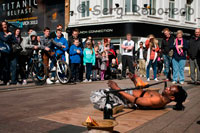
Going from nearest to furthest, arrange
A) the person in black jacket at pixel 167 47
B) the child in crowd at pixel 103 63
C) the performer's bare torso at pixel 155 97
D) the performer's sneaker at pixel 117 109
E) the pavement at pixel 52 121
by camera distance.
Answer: the pavement at pixel 52 121 < the performer's sneaker at pixel 117 109 < the performer's bare torso at pixel 155 97 < the person in black jacket at pixel 167 47 < the child in crowd at pixel 103 63

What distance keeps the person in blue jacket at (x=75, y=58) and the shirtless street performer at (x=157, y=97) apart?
5638mm

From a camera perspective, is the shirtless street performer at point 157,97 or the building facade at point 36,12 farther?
the building facade at point 36,12

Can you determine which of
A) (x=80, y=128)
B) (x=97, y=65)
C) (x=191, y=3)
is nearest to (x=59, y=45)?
(x=97, y=65)

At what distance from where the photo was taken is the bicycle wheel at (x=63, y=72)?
8.99 m

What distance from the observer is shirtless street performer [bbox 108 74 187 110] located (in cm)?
451

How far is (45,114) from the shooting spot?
453cm

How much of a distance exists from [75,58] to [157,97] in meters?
5.90

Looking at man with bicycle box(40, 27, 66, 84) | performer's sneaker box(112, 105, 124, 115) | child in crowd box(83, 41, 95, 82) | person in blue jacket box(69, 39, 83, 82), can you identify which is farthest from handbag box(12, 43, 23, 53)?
performer's sneaker box(112, 105, 124, 115)

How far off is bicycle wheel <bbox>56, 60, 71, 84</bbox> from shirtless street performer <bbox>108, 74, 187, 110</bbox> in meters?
4.55

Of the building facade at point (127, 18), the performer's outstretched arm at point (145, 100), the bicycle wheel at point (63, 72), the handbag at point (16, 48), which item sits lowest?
the performer's outstretched arm at point (145, 100)

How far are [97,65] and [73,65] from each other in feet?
6.66

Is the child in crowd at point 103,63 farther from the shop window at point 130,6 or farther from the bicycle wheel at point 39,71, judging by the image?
the shop window at point 130,6

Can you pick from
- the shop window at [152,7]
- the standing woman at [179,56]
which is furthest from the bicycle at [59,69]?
the shop window at [152,7]

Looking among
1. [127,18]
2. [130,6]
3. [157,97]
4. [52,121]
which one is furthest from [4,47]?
[130,6]
